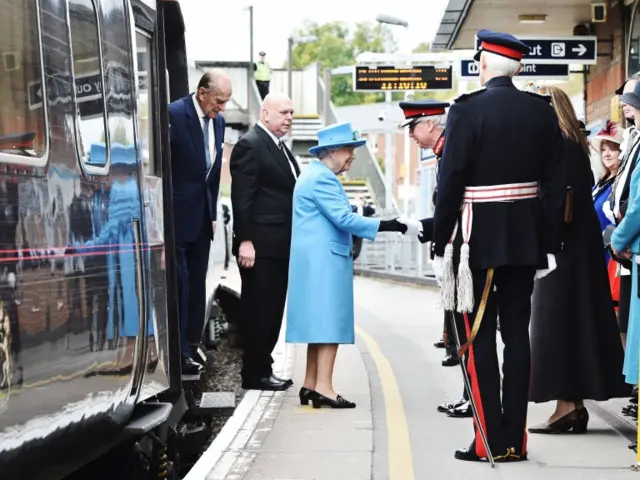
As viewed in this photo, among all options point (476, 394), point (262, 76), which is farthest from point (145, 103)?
point (262, 76)

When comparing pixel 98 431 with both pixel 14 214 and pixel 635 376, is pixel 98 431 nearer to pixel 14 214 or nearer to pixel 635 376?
pixel 14 214

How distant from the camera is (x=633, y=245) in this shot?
7.16 m

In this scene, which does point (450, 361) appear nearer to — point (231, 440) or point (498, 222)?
point (231, 440)

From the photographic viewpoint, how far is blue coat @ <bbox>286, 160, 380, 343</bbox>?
8828mm

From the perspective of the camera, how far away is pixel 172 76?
31.3 ft

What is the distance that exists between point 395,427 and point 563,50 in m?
8.62

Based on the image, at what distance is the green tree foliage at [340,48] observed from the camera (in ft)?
325

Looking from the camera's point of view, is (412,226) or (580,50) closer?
(412,226)

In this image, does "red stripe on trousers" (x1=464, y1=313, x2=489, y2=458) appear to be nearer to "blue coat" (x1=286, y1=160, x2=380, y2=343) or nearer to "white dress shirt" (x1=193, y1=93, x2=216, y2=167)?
"blue coat" (x1=286, y1=160, x2=380, y2=343)

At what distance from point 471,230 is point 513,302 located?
1.46 feet

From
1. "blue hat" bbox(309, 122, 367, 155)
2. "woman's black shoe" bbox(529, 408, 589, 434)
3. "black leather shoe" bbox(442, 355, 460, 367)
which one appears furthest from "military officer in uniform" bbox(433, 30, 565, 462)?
"black leather shoe" bbox(442, 355, 460, 367)

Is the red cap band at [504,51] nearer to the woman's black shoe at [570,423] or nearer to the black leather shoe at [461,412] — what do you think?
the woman's black shoe at [570,423]

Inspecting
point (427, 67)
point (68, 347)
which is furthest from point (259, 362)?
point (427, 67)

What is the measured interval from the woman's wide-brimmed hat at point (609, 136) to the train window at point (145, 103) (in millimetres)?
3199
